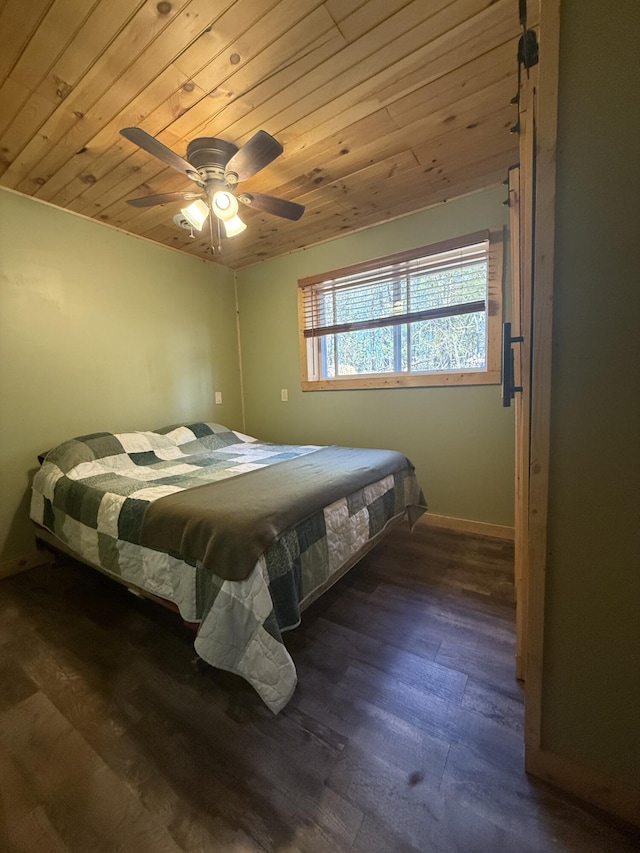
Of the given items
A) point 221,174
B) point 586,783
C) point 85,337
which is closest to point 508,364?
point 586,783

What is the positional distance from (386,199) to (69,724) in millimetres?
3263

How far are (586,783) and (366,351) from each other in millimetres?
2681

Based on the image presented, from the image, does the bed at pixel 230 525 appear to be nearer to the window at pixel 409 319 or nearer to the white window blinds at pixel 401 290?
the window at pixel 409 319

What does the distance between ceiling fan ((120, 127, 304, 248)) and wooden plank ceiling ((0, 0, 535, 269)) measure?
0.34 ft

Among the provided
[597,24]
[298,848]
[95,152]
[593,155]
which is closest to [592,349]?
[593,155]

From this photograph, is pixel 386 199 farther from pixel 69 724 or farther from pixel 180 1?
pixel 69 724

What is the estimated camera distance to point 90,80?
4.65 feet

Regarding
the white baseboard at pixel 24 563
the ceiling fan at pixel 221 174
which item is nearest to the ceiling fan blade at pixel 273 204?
the ceiling fan at pixel 221 174

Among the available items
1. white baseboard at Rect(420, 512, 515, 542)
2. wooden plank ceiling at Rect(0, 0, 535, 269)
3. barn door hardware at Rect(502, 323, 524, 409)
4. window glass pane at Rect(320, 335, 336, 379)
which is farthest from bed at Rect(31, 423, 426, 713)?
wooden plank ceiling at Rect(0, 0, 535, 269)

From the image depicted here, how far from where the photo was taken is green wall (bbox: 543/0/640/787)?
0.75m

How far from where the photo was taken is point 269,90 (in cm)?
148

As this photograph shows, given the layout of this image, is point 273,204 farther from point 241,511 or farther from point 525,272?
point 241,511

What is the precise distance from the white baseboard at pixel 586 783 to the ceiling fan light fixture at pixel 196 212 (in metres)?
2.65

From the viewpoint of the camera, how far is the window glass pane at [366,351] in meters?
2.88
